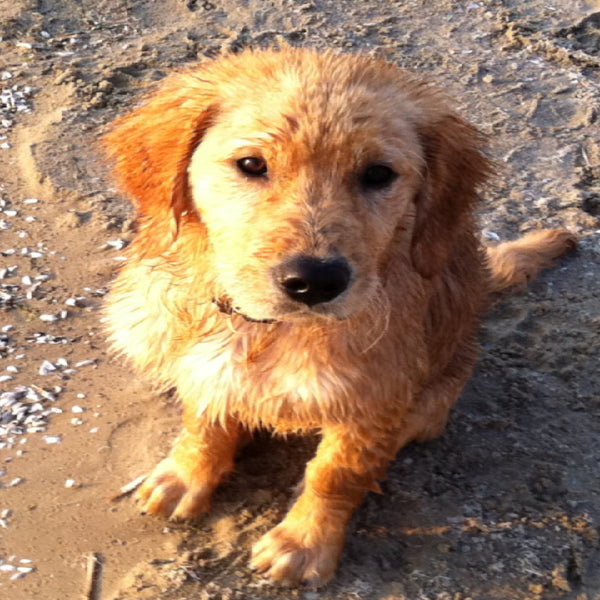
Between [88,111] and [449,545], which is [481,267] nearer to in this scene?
[449,545]

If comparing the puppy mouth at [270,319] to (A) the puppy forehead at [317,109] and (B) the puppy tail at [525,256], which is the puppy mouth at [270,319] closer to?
(A) the puppy forehead at [317,109]

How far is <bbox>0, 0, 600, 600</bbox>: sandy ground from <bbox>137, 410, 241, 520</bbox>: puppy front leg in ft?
0.25

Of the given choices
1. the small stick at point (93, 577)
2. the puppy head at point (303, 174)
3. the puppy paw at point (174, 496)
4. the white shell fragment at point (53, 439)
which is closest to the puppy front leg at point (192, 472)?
the puppy paw at point (174, 496)

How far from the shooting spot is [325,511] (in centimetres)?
332

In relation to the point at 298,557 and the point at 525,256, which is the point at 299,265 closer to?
the point at 298,557

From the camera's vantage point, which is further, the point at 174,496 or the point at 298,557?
the point at 174,496

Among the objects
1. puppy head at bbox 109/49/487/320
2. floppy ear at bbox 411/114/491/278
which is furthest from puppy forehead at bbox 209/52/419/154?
floppy ear at bbox 411/114/491/278

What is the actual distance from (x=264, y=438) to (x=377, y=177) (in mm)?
1404

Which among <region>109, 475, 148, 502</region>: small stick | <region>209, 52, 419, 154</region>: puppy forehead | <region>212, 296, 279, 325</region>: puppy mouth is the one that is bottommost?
<region>109, 475, 148, 502</region>: small stick

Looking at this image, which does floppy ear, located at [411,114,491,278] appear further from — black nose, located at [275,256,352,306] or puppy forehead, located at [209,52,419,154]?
black nose, located at [275,256,352,306]

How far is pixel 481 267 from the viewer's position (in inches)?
151

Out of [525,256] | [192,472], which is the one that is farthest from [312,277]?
[525,256]

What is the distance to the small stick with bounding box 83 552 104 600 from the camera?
3168mm

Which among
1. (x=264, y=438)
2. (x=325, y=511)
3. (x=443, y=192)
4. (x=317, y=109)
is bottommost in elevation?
(x=264, y=438)
